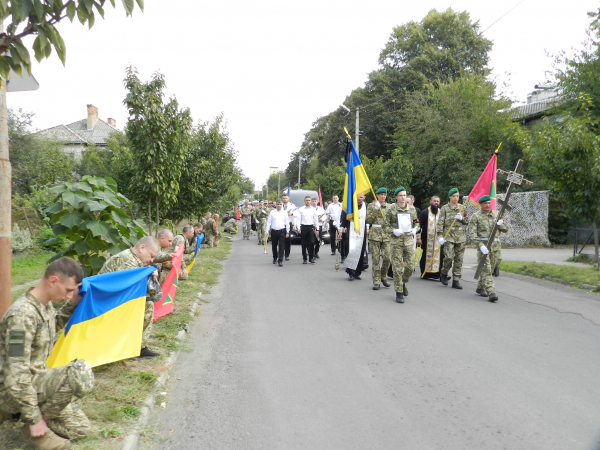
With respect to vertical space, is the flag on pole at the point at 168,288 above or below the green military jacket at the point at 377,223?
below

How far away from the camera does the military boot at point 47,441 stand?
3324mm

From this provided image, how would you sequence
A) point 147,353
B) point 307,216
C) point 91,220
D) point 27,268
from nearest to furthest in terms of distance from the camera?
point 147,353, point 91,220, point 27,268, point 307,216

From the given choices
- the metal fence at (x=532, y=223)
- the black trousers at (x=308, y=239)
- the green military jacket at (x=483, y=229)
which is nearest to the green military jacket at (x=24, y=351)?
the green military jacket at (x=483, y=229)

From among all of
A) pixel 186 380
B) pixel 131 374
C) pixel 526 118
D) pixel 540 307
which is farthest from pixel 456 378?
pixel 526 118

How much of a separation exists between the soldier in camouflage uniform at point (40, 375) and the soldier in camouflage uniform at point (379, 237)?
7395 millimetres

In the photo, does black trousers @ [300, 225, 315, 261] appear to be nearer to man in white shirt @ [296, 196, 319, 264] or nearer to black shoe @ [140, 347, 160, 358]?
man in white shirt @ [296, 196, 319, 264]

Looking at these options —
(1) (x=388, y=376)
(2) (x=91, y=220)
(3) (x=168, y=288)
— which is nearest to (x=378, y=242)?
(3) (x=168, y=288)

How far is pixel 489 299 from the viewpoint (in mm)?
9180

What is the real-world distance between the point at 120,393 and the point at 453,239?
8122 millimetres

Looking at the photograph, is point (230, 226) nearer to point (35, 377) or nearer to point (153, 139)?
point (153, 139)

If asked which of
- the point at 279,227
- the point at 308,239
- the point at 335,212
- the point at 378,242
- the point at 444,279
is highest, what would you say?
the point at 335,212

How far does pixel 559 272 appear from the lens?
12.2 meters

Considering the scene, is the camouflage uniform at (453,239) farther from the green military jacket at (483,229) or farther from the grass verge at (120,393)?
the grass verge at (120,393)

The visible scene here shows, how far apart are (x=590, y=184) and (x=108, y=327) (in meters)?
12.3
